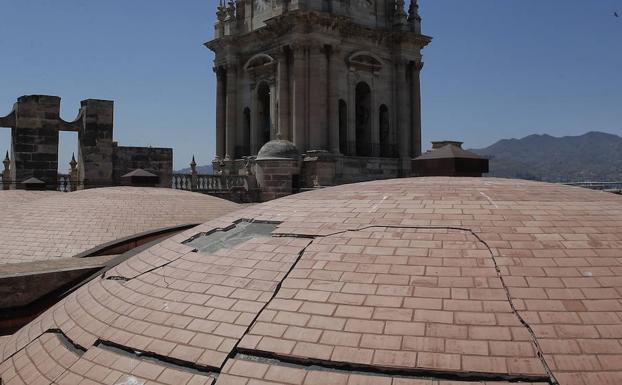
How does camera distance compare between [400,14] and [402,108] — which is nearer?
[400,14]

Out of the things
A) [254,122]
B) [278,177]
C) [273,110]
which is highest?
[273,110]

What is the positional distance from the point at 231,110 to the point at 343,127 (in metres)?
7.53

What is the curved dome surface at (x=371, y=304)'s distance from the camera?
4191mm

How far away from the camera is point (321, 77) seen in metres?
30.3

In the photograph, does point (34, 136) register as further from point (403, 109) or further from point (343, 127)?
point (403, 109)

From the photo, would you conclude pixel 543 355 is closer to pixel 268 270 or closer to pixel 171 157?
pixel 268 270

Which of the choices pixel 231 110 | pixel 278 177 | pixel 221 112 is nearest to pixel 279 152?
pixel 278 177

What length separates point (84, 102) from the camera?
21.7m

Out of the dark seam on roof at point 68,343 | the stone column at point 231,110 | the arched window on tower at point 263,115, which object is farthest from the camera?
the stone column at point 231,110

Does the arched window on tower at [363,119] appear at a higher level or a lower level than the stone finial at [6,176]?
higher

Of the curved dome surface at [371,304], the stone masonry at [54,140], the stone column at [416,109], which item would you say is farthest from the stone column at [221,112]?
the curved dome surface at [371,304]

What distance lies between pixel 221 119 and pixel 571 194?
3109 cm

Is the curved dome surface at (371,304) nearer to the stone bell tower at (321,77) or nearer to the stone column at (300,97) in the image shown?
the stone bell tower at (321,77)

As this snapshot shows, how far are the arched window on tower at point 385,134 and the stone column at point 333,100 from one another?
15.3 feet
